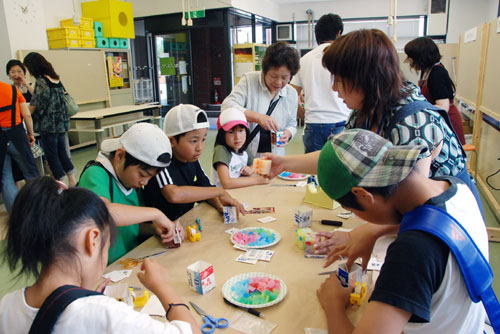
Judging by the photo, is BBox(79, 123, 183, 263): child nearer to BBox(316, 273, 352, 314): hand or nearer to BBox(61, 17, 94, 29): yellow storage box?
BBox(316, 273, 352, 314): hand

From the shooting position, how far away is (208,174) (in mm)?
4953

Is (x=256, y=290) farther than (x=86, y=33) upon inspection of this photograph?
No

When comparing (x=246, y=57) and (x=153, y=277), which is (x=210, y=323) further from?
(x=246, y=57)

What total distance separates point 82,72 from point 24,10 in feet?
4.18

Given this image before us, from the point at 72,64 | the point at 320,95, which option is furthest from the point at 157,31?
the point at 320,95

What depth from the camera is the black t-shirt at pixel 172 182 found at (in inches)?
73.5

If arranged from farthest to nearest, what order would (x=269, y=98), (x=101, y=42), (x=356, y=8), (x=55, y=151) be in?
1. (x=356, y=8)
2. (x=101, y=42)
3. (x=55, y=151)
4. (x=269, y=98)

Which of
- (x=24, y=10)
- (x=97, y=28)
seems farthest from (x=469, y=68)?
(x=24, y=10)

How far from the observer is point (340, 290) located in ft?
3.64

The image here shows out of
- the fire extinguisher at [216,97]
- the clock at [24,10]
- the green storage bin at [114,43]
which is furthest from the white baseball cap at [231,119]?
the fire extinguisher at [216,97]

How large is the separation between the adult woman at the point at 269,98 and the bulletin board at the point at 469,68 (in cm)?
273

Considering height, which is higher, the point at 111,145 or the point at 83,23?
the point at 83,23

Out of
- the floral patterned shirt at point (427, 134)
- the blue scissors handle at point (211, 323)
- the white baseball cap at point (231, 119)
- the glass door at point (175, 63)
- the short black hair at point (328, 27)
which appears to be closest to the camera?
the blue scissors handle at point (211, 323)

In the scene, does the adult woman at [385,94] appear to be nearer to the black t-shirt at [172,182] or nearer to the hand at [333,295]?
the hand at [333,295]
